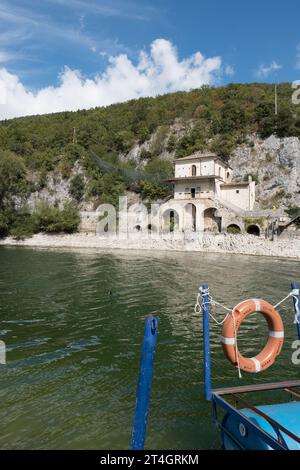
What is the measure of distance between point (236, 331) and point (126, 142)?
216 ft

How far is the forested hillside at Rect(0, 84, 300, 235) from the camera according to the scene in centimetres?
5184

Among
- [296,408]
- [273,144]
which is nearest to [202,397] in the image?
[296,408]

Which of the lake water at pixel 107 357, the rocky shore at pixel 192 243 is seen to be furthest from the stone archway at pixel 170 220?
the lake water at pixel 107 357

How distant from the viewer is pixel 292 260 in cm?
3012

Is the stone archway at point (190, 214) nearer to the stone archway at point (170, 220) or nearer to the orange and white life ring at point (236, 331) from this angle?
the stone archway at point (170, 220)

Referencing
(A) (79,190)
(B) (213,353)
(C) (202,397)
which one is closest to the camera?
(C) (202,397)

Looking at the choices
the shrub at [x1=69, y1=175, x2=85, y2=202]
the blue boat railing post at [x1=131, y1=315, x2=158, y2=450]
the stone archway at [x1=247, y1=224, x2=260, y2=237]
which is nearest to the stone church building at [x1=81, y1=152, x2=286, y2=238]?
the stone archway at [x1=247, y1=224, x2=260, y2=237]

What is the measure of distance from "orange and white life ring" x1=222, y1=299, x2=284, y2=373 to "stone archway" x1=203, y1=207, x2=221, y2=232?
35.4m
